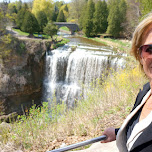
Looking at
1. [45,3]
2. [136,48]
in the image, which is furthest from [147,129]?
[45,3]

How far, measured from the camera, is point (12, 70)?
1311 centimetres

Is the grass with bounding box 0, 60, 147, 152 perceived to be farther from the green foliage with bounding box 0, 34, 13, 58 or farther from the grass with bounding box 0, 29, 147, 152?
the green foliage with bounding box 0, 34, 13, 58

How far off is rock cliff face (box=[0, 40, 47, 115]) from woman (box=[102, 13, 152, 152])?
1217 cm

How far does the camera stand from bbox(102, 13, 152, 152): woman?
71 centimetres

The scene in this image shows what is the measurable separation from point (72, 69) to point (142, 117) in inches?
487

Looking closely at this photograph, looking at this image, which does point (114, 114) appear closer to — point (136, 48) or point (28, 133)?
point (28, 133)

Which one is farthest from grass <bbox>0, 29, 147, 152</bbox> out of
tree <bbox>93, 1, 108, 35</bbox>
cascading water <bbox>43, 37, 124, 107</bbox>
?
tree <bbox>93, 1, 108, 35</bbox>

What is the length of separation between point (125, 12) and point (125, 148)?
26795 mm

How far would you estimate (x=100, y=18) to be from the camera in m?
26.0

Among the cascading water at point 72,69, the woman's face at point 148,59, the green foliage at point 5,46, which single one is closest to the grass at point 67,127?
the woman's face at point 148,59

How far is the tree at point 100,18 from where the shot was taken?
25953 millimetres

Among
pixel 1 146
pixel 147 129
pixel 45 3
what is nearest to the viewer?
pixel 147 129

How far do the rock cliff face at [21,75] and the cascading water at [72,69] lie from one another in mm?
827

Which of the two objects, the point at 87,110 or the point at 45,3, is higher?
the point at 45,3
